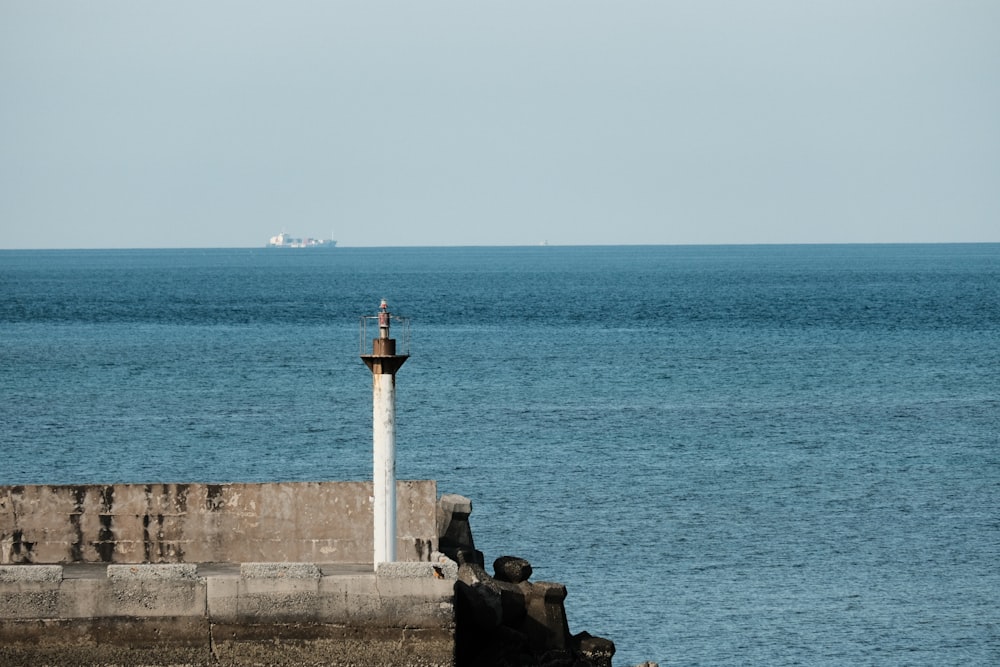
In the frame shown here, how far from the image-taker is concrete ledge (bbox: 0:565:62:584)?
14180 millimetres

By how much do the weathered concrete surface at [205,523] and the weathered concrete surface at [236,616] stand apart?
4.90ft

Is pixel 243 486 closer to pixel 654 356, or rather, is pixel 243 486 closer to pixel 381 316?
pixel 381 316

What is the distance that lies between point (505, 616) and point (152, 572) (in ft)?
12.7

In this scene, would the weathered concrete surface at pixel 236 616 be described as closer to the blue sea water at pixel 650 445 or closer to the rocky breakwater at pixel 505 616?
the rocky breakwater at pixel 505 616

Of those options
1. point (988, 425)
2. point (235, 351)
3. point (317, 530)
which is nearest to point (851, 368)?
point (988, 425)

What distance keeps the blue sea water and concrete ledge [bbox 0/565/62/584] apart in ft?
29.4

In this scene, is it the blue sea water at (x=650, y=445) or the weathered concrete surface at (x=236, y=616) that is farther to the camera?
the blue sea water at (x=650, y=445)

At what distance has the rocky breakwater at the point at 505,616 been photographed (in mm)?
15414

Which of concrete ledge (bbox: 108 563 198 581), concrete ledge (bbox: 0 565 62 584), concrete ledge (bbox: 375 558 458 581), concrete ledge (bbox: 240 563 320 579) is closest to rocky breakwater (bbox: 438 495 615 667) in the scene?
concrete ledge (bbox: 375 558 458 581)

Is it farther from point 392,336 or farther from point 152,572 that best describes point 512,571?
point 392,336

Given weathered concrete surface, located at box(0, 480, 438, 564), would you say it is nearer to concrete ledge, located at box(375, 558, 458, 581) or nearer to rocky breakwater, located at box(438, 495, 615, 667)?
rocky breakwater, located at box(438, 495, 615, 667)

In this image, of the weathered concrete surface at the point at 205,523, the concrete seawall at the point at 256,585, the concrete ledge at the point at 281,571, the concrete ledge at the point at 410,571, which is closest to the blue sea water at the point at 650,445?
the concrete seawall at the point at 256,585

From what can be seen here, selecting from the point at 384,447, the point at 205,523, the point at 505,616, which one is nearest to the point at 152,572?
the point at 205,523

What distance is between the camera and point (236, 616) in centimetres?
1439
